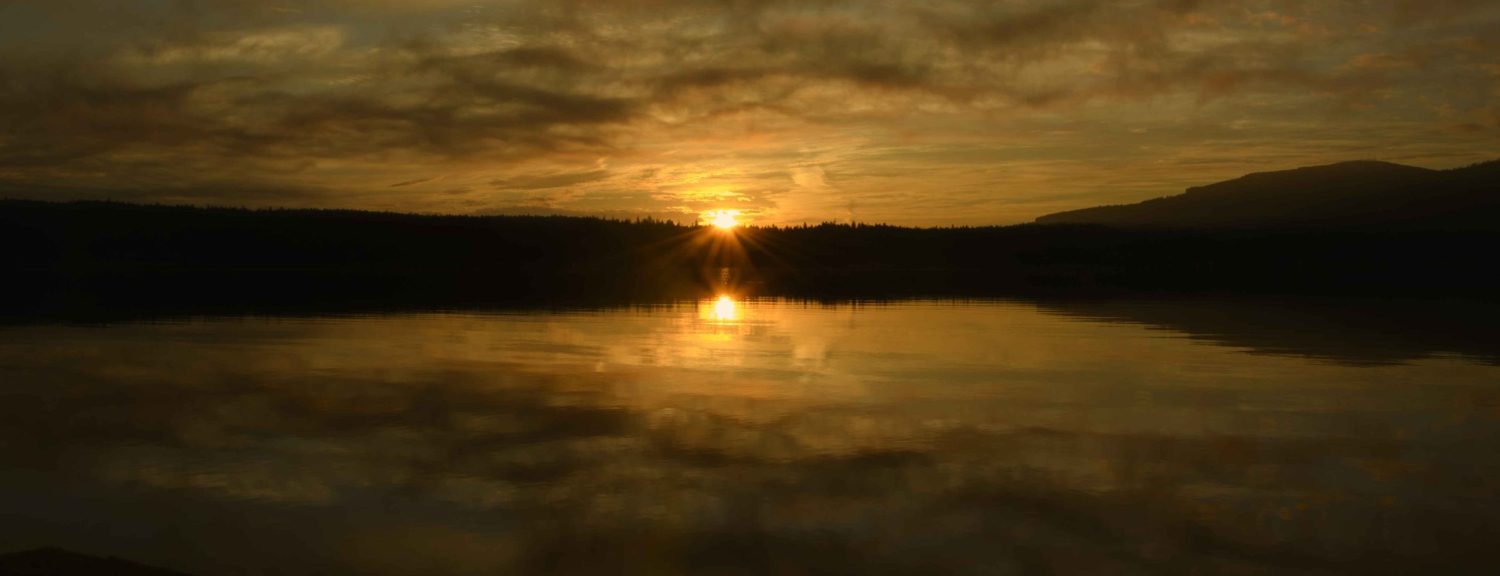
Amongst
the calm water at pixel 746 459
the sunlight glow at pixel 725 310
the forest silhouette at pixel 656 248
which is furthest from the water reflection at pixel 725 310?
the forest silhouette at pixel 656 248

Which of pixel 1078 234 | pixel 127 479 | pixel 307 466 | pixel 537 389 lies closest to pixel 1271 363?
pixel 537 389

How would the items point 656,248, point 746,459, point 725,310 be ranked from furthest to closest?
point 656,248 < point 725,310 < point 746,459

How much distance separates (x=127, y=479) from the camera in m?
12.7

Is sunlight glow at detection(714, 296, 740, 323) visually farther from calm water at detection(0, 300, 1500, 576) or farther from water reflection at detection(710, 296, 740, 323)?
calm water at detection(0, 300, 1500, 576)

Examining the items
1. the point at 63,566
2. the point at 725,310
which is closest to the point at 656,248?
the point at 725,310

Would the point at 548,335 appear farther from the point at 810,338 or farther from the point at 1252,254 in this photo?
the point at 1252,254

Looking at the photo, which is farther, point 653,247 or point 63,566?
point 653,247

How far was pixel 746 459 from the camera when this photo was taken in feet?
46.1

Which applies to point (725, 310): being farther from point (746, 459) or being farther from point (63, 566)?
point (63, 566)

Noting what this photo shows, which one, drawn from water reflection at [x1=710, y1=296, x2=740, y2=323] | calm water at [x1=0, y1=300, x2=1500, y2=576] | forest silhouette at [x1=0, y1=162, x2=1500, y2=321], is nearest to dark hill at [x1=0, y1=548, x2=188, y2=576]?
calm water at [x1=0, y1=300, x2=1500, y2=576]

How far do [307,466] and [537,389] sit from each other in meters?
6.80

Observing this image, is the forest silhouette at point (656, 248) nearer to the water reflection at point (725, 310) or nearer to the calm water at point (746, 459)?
the water reflection at point (725, 310)

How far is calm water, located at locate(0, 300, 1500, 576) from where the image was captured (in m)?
10.3

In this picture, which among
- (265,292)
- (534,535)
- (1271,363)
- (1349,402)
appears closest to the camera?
(534,535)
